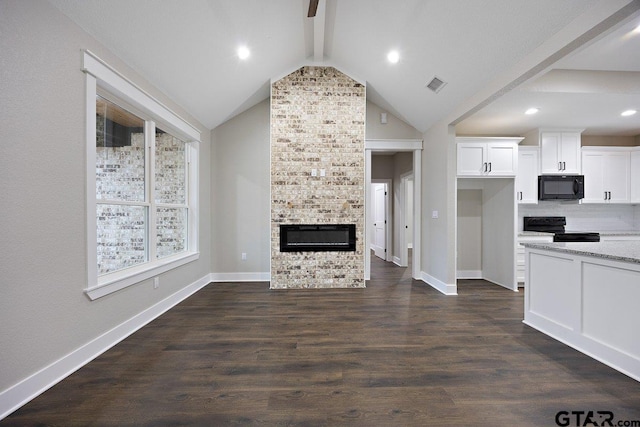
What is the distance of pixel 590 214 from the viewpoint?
525 centimetres

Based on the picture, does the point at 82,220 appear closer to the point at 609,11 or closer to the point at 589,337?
the point at 609,11

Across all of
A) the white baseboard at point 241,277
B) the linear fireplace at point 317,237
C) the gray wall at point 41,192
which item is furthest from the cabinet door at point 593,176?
the gray wall at point 41,192

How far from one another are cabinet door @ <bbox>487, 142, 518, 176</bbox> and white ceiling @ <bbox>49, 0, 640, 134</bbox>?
38cm

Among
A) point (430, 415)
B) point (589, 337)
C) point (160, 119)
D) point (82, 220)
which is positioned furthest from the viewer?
Result: point (160, 119)

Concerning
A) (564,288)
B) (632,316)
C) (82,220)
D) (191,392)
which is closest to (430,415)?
(191,392)

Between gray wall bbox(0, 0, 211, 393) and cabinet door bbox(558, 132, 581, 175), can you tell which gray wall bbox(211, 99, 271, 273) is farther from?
cabinet door bbox(558, 132, 581, 175)

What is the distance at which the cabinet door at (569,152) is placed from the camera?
486cm

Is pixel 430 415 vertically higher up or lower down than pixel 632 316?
lower down

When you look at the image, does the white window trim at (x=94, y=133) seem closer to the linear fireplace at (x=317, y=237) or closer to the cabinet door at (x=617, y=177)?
the linear fireplace at (x=317, y=237)

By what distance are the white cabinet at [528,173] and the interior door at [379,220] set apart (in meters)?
3.15

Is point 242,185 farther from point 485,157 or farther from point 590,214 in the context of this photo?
point 590,214

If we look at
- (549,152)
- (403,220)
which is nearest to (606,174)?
(549,152)

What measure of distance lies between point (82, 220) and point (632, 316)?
13.5 ft

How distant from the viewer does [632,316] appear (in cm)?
213
